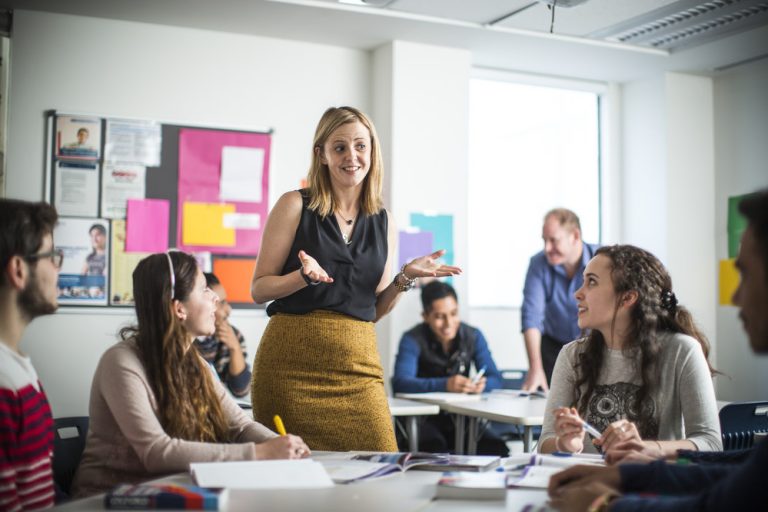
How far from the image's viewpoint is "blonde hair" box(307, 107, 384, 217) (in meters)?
2.57

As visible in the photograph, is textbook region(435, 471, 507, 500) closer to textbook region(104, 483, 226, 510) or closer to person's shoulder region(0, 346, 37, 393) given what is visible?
textbook region(104, 483, 226, 510)

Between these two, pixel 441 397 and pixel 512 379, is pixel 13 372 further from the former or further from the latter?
pixel 512 379

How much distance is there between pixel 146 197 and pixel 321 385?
2913 mm

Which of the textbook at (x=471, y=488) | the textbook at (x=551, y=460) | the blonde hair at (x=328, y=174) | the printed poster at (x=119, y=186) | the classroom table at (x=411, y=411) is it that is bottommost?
the classroom table at (x=411, y=411)

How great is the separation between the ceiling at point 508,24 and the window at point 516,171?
41cm


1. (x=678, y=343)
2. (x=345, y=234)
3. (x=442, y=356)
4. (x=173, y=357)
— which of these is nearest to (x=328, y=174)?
(x=345, y=234)

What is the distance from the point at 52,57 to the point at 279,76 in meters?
1.31

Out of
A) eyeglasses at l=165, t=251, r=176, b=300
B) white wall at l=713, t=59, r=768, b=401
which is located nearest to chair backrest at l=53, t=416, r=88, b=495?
eyeglasses at l=165, t=251, r=176, b=300

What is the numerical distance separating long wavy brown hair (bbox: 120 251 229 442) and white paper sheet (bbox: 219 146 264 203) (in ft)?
9.79

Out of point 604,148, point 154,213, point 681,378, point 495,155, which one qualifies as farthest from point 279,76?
point 681,378

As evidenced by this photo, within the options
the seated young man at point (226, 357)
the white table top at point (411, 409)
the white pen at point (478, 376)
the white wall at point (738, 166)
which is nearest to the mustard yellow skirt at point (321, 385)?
the white table top at point (411, 409)

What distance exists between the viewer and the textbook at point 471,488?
1.59 metres

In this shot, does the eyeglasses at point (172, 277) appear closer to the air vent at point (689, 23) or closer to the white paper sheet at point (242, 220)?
the white paper sheet at point (242, 220)

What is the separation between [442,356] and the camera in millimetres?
4648
